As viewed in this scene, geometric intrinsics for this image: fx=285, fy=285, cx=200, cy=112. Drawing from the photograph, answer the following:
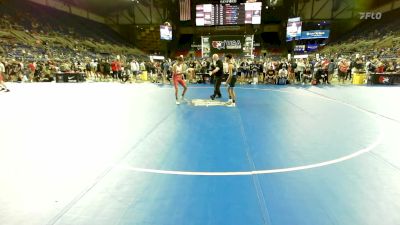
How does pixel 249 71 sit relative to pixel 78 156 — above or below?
above

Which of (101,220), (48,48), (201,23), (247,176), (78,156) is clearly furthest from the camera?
(201,23)

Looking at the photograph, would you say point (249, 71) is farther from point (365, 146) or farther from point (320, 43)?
point (320, 43)

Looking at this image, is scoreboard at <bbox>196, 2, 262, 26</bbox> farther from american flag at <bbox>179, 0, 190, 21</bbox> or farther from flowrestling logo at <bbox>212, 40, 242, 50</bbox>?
flowrestling logo at <bbox>212, 40, 242, 50</bbox>

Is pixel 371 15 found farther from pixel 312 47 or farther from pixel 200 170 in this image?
pixel 200 170

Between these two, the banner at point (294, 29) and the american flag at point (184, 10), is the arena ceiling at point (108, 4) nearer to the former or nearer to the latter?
the american flag at point (184, 10)

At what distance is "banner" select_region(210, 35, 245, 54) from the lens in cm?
2405

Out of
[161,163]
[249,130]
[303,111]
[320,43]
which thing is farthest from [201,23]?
[161,163]

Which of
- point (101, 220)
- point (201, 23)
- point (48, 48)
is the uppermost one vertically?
point (201, 23)

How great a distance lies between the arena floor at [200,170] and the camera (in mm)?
3391

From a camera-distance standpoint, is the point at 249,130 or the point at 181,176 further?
the point at 249,130

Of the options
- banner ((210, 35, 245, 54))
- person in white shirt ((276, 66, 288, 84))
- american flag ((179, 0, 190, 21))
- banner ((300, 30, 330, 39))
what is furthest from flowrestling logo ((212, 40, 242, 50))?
banner ((300, 30, 330, 39))

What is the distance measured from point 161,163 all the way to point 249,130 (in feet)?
9.93

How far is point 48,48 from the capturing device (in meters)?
31.2

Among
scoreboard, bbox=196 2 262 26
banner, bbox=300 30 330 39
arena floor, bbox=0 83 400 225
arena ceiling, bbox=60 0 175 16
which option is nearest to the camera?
arena floor, bbox=0 83 400 225
